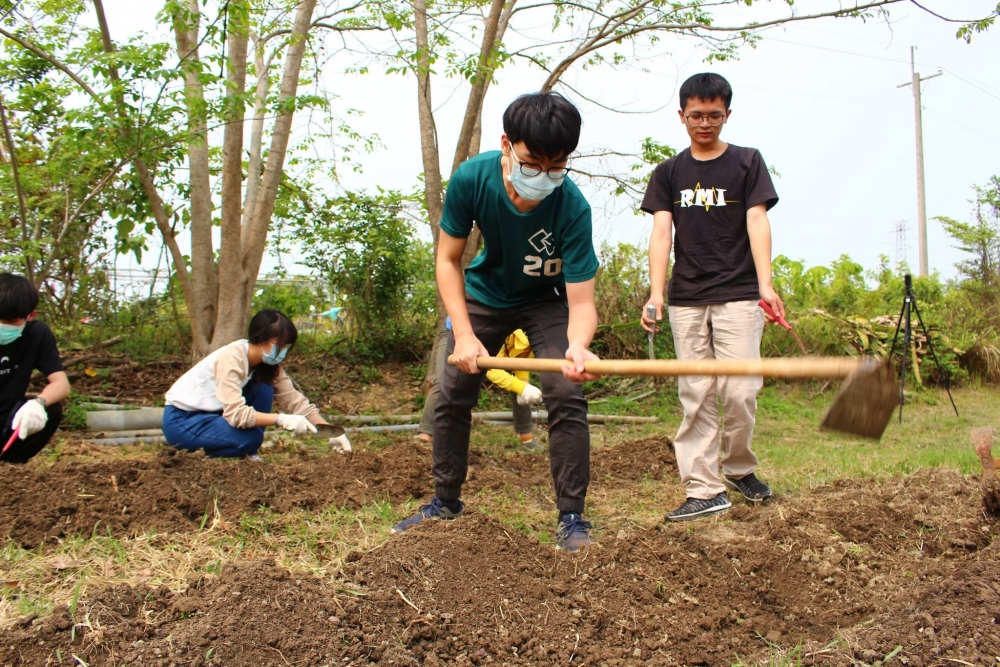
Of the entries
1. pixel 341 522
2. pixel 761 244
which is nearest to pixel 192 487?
pixel 341 522

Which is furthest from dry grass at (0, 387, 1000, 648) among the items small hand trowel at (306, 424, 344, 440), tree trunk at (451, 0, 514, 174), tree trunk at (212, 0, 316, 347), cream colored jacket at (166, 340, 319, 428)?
tree trunk at (451, 0, 514, 174)

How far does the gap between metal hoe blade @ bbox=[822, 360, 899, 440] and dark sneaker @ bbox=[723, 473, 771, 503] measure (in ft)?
4.36

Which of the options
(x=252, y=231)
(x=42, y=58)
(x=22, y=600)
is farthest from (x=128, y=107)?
(x=22, y=600)

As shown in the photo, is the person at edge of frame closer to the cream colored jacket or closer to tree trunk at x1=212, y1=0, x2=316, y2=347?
the cream colored jacket

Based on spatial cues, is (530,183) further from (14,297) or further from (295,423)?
(14,297)

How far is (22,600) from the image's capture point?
251 centimetres

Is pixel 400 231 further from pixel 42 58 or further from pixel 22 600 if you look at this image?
pixel 22 600

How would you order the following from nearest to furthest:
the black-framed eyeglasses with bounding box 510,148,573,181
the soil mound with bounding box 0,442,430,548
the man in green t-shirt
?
1. the black-framed eyeglasses with bounding box 510,148,573,181
2. the man in green t-shirt
3. the soil mound with bounding box 0,442,430,548

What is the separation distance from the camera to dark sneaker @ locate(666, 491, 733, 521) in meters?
3.49

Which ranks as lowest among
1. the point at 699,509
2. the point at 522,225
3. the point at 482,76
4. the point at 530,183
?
the point at 699,509

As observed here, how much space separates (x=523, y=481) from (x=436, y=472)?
113 cm

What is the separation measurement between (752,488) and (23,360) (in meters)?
3.79

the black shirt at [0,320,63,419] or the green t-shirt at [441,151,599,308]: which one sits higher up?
the green t-shirt at [441,151,599,308]

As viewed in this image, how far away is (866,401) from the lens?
2385 mm
